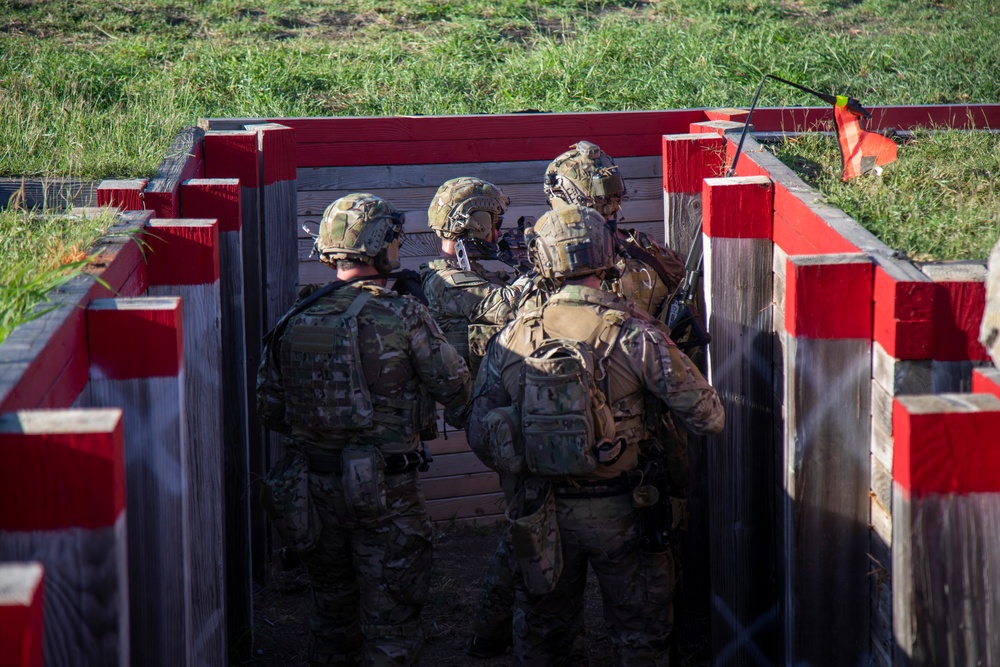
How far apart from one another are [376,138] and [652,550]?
127 inches

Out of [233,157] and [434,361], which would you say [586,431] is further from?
[233,157]

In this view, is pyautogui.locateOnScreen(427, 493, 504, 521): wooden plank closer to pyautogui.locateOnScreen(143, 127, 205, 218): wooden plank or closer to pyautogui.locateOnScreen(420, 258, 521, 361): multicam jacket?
pyautogui.locateOnScreen(420, 258, 521, 361): multicam jacket

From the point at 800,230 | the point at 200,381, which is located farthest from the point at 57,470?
the point at 800,230

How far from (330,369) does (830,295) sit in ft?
6.49

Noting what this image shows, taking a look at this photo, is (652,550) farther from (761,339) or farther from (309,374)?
(309,374)

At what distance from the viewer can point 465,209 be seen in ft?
16.9

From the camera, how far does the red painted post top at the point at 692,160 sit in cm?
518

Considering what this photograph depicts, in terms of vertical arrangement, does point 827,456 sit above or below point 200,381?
below

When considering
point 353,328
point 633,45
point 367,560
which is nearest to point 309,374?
point 353,328

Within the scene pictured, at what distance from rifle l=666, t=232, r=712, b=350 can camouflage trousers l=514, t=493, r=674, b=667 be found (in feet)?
2.48

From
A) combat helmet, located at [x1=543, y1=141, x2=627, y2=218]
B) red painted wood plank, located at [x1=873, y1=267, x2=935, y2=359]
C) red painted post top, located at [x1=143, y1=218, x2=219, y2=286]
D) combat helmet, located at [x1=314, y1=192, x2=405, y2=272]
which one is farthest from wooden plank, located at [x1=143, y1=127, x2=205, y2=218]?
red painted wood plank, located at [x1=873, y1=267, x2=935, y2=359]

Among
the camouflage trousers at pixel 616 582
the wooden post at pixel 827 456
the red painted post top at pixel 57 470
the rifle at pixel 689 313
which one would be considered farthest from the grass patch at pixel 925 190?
the red painted post top at pixel 57 470

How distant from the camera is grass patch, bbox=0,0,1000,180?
24.3 feet

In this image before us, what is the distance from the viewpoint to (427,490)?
6.32 metres
